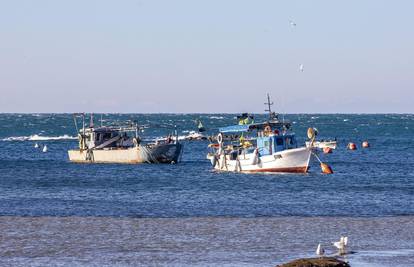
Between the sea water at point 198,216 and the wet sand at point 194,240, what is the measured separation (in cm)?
4

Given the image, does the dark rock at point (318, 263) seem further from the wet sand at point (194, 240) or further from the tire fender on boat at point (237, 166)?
the tire fender on boat at point (237, 166)

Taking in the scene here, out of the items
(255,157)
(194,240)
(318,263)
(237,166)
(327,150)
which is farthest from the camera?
(327,150)

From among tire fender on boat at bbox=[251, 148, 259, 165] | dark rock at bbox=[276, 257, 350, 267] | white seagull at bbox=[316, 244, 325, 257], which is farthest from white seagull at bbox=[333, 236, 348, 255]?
tire fender on boat at bbox=[251, 148, 259, 165]

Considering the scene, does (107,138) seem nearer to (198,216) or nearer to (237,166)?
(237,166)

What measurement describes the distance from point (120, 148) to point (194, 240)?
200 feet

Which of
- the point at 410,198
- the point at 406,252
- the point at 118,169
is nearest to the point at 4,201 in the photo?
the point at 410,198

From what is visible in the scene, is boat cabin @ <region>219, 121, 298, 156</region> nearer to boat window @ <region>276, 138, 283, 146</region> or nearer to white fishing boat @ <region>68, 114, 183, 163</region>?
boat window @ <region>276, 138, 283, 146</region>

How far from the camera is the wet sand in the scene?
3397 cm

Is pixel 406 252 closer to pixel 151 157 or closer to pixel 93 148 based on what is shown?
pixel 151 157

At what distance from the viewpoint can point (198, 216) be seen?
47250mm

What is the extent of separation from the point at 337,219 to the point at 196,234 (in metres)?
8.33

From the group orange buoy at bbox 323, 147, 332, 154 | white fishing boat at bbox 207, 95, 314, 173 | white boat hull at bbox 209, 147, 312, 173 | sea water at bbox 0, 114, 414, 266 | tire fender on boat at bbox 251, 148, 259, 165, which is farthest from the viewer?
orange buoy at bbox 323, 147, 332, 154

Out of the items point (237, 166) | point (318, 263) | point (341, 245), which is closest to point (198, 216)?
point (341, 245)

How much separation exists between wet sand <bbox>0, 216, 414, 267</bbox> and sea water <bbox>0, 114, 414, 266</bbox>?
0.13ft
